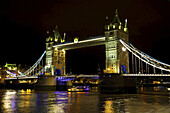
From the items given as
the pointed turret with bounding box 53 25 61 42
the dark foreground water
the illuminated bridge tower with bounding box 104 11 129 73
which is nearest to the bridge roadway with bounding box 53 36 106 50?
the illuminated bridge tower with bounding box 104 11 129 73

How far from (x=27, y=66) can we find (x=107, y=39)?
2156 inches

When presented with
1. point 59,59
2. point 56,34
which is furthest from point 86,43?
point 56,34

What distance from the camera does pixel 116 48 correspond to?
4188 centimetres

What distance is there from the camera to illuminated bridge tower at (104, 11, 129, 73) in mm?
41438

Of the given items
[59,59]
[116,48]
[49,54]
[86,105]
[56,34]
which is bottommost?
[86,105]

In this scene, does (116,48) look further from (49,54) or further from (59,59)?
(49,54)

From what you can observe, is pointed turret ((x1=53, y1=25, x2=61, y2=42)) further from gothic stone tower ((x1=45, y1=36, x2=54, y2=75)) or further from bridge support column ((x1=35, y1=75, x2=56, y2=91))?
bridge support column ((x1=35, y1=75, x2=56, y2=91))

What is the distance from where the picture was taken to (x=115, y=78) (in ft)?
123

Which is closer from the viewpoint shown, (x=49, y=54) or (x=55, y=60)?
(x=55, y=60)

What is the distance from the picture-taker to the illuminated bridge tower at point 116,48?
41.4m

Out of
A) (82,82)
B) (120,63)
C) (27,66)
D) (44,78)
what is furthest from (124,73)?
(27,66)

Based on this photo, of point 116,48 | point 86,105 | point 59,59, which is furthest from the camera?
point 59,59

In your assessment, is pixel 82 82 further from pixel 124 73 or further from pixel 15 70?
pixel 124 73

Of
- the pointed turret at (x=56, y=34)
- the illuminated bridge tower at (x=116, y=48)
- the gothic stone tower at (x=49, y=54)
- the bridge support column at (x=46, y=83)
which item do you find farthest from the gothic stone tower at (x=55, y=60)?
the illuminated bridge tower at (x=116, y=48)
